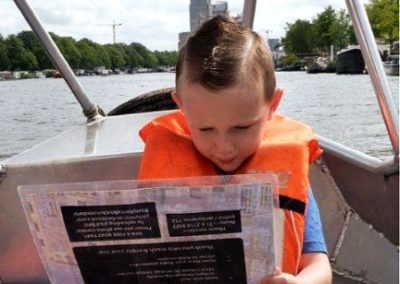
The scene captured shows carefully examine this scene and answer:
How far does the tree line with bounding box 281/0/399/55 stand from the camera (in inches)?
1635

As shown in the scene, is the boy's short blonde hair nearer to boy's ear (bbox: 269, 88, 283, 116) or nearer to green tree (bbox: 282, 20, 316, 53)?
boy's ear (bbox: 269, 88, 283, 116)

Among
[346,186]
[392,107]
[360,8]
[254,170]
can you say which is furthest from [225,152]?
[346,186]

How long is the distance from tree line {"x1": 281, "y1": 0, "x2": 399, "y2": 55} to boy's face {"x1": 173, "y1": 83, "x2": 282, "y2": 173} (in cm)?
3835

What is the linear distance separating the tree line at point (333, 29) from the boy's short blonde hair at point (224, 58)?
1508 inches

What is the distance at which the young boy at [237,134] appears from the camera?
1225mm

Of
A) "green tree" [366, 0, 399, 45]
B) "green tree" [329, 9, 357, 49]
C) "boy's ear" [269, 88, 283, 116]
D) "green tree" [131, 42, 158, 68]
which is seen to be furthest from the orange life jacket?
"green tree" [329, 9, 357, 49]

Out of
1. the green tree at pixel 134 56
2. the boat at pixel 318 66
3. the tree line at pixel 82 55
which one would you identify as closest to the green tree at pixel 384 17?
the boat at pixel 318 66

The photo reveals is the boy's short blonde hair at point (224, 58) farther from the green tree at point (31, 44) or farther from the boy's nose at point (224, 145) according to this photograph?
the green tree at point (31, 44)

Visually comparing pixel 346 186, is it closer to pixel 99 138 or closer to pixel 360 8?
pixel 360 8

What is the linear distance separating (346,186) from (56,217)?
1.11m

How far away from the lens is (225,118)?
1.22m

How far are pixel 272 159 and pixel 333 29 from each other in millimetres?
49359

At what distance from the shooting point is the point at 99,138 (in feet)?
7.55

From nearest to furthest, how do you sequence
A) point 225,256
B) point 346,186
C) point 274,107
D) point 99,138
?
1. point 225,256
2. point 274,107
3. point 346,186
4. point 99,138
